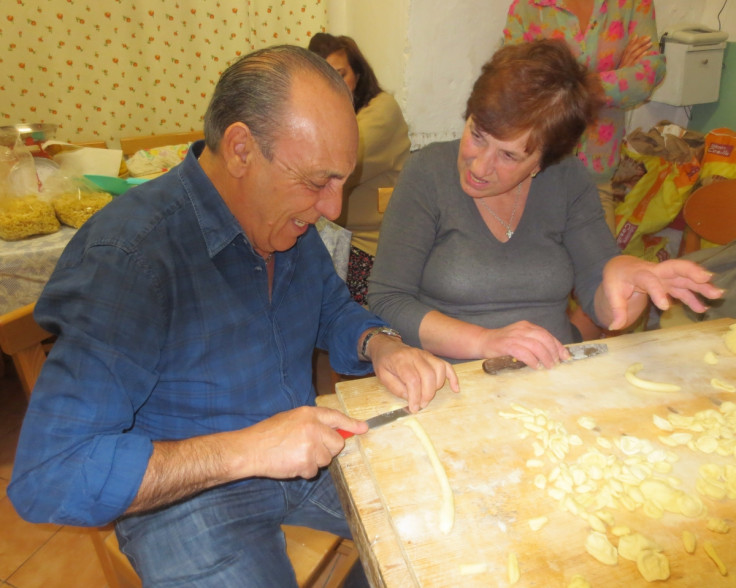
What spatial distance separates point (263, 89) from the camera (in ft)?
2.85

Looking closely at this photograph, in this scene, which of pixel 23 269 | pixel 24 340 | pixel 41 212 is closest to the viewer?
pixel 24 340

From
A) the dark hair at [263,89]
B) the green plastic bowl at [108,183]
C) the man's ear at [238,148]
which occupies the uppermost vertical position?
the dark hair at [263,89]

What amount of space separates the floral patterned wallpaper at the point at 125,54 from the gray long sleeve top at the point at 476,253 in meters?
2.33

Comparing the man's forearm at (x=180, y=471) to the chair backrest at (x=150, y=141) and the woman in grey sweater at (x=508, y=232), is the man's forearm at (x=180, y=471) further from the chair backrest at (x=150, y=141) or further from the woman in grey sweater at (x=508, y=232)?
the chair backrest at (x=150, y=141)

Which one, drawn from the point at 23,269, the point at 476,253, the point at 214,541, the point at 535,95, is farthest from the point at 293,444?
the point at 23,269

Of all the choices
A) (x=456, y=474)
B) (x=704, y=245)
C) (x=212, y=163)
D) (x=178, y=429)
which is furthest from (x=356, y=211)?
(x=704, y=245)

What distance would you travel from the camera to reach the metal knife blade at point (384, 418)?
2.87ft

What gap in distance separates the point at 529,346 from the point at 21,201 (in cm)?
183

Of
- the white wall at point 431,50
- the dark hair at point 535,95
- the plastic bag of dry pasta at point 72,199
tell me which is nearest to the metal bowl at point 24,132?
the plastic bag of dry pasta at point 72,199

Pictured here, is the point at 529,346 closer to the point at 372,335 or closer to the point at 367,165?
the point at 372,335

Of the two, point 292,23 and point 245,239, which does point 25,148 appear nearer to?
point 245,239

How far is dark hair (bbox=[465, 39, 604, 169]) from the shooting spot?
1.22 metres

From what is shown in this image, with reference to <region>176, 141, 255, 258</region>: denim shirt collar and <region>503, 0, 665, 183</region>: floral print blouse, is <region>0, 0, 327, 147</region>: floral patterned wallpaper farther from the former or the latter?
<region>176, 141, 255, 258</region>: denim shirt collar

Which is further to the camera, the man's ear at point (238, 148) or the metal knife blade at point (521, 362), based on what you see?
the metal knife blade at point (521, 362)
